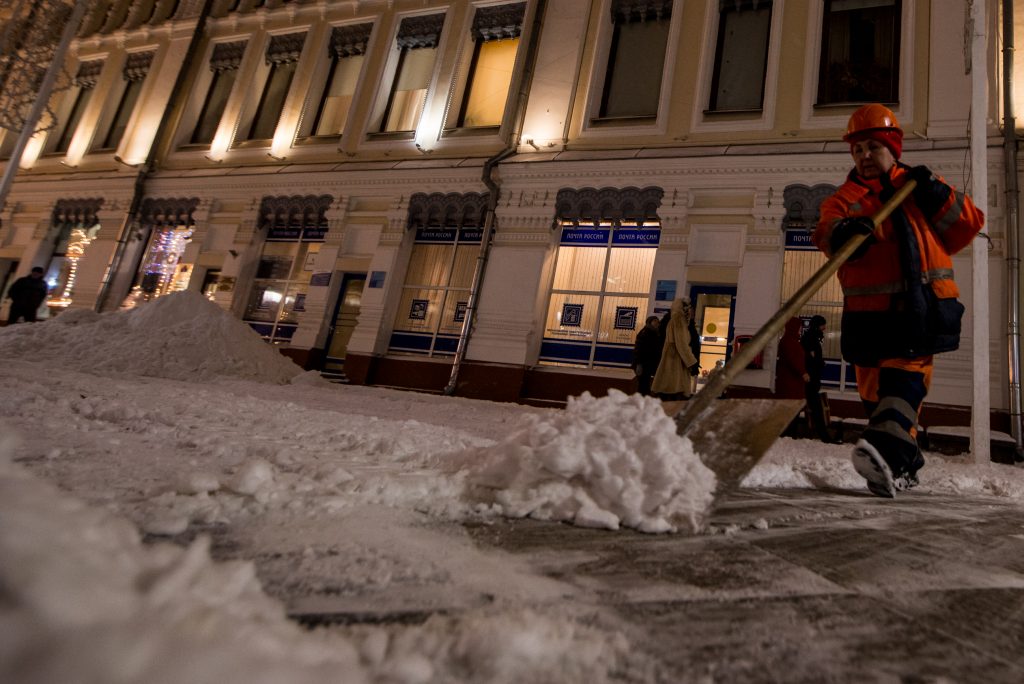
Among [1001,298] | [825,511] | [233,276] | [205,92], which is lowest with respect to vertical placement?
[825,511]

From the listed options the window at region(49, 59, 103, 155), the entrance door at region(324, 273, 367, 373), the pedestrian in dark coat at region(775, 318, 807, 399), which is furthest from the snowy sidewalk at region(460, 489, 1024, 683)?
the window at region(49, 59, 103, 155)

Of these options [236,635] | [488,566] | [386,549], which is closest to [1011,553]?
[488,566]

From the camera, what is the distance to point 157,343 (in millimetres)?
6074

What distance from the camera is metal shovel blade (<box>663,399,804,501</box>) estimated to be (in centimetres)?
171

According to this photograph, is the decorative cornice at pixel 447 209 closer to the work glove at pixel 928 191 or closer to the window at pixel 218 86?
the window at pixel 218 86

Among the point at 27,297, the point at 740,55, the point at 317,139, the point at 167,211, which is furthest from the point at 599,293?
the point at 27,297

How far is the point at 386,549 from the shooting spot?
3.56 ft

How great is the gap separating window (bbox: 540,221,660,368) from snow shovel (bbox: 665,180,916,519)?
212 inches

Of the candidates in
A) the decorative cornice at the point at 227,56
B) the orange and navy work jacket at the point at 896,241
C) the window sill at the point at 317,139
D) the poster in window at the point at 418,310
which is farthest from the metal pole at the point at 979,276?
the decorative cornice at the point at 227,56

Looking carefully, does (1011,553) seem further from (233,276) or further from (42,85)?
(42,85)

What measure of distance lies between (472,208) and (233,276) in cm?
546

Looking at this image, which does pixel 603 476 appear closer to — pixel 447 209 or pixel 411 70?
pixel 447 209

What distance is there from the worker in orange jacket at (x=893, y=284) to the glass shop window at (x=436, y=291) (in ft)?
22.0

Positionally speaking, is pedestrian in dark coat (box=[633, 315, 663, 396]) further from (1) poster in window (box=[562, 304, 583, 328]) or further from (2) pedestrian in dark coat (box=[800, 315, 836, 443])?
(1) poster in window (box=[562, 304, 583, 328])
